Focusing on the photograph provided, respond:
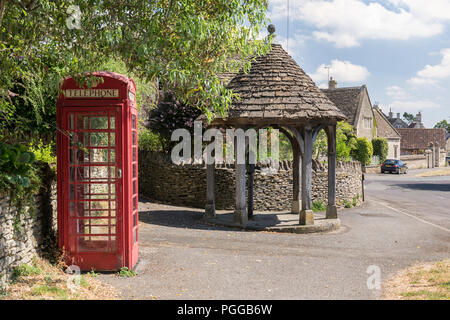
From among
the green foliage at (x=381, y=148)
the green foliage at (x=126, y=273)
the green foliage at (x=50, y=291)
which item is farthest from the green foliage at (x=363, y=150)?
the green foliage at (x=50, y=291)

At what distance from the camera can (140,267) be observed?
8.09 m

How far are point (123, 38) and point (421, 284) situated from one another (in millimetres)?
6848

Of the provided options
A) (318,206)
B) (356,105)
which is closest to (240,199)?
(318,206)

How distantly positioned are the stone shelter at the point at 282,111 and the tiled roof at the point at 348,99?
34.2 m

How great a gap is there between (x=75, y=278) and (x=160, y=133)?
12909mm

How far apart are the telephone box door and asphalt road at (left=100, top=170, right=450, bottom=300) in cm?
59

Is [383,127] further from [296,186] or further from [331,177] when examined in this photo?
[331,177]

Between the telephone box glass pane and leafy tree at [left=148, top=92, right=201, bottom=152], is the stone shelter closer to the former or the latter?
leafy tree at [left=148, top=92, right=201, bottom=152]

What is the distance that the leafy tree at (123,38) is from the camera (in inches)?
284

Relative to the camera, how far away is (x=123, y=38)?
8.07 m

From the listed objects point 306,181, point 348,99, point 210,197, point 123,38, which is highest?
point 348,99

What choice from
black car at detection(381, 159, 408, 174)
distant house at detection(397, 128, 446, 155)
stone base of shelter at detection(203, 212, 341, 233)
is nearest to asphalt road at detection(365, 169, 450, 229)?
stone base of shelter at detection(203, 212, 341, 233)

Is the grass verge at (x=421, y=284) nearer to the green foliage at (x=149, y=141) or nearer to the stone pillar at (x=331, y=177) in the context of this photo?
the stone pillar at (x=331, y=177)

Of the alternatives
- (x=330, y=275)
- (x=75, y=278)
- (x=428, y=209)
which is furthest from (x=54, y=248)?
(x=428, y=209)
